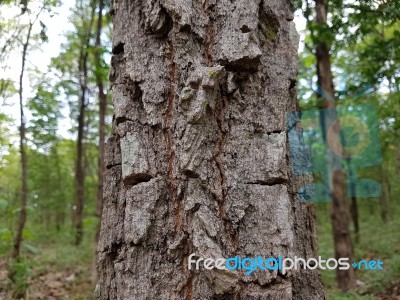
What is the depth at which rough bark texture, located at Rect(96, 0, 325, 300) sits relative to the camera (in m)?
1.28

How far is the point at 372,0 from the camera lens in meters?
3.23

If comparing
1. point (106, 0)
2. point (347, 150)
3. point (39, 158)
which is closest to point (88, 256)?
point (39, 158)

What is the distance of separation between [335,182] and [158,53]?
495cm

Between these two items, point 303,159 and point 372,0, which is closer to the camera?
point 303,159

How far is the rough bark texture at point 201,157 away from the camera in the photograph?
1.28 meters

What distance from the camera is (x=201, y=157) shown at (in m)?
1.34

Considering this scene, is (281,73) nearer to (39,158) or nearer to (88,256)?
(88,256)

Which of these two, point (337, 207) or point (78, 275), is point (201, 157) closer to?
point (337, 207)

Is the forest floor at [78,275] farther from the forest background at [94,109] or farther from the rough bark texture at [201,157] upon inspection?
the rough bark texture at [201,157]

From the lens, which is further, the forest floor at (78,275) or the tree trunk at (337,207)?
the tree trunk at (337,207)

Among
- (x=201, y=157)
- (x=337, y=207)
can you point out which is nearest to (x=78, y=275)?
(x=337, y=207)

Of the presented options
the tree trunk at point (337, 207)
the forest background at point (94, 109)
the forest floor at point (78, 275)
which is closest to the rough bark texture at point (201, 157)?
the forest background at point (94, 109)

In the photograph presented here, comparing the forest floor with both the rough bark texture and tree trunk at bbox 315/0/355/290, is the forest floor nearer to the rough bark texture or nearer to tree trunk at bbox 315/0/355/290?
tree trunk at bbox 315/0/355/290

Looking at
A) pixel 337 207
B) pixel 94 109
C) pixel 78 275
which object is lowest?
pixel 78 275
